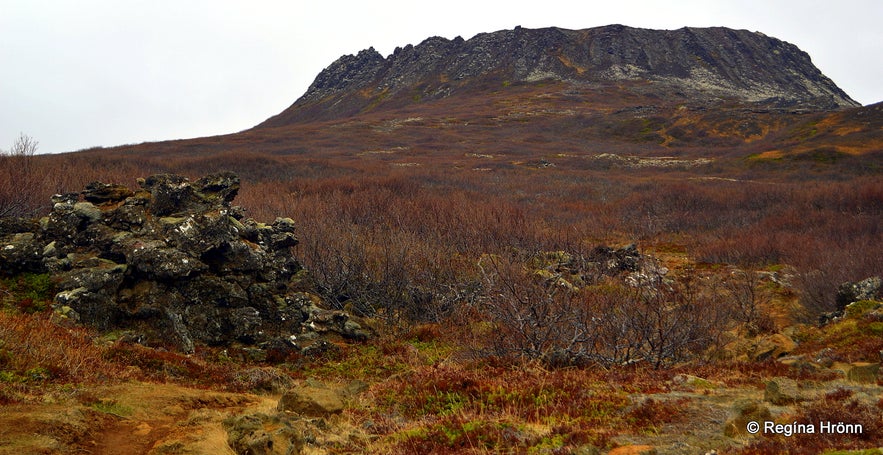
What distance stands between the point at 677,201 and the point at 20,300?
30562 mm

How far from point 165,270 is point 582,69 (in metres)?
105

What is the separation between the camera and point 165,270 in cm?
927

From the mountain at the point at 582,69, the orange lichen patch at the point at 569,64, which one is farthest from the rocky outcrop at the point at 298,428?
the orange lichen patch at the point at 569,64

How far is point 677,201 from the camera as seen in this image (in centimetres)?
3064

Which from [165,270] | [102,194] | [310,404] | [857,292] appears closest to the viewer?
[310,404]

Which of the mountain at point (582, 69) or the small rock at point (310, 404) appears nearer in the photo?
the small rock at point (310, 404)

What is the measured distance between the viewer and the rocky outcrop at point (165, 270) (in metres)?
9.00

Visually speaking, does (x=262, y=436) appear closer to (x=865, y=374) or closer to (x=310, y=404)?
(x=310, y=404)

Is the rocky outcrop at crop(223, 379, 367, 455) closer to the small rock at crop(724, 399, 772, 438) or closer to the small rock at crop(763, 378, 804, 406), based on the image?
the small rock at crop(724, 399, 772, 438)

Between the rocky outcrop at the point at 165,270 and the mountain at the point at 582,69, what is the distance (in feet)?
265

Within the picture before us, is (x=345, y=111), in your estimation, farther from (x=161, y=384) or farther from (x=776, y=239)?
(x=161, y=384)

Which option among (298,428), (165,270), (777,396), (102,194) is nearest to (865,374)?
(777,396)

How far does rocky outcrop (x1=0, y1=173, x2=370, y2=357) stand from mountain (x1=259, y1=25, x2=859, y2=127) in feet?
265

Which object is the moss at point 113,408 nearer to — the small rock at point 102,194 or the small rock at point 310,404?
the small rock at point 310,404
